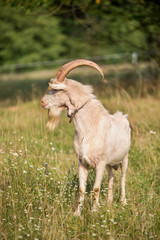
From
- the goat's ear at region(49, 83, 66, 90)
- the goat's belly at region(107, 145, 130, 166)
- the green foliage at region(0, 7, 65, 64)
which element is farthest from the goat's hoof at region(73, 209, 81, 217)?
the green foliage at region(0, 7, 65, 64)

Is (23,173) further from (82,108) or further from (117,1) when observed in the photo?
(117,1)

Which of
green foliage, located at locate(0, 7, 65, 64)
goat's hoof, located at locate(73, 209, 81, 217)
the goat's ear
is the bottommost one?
green foliage, located at locate(0, 7, 65, 64)

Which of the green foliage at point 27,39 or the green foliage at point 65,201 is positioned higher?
the green foliage at point 65,201

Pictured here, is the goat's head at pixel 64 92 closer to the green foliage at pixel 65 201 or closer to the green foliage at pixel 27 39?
the green foliage at pixel 65 201

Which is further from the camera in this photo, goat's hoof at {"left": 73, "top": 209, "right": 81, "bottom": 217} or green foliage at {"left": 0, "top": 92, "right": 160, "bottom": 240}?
goat's hoof at {"left": 73, "top": 209, "right": 81, "bottom": 217}

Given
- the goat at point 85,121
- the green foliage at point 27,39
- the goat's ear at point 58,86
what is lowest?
the green foliage at point 27,39

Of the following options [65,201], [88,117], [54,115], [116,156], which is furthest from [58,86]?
[65,201]

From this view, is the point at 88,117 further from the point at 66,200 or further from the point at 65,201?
the point at 66,200

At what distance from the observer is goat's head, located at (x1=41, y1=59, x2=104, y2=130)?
420 centimetres

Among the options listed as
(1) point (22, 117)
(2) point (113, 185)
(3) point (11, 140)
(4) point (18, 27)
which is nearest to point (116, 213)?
(2) point (113, 185)

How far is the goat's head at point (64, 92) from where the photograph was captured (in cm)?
420

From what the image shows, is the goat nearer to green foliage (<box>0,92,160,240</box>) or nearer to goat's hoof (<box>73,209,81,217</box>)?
goat's hoof (<box>73,209,81,217</box>)

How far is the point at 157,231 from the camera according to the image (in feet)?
13.0

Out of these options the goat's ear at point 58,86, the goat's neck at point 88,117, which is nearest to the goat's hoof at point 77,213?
the goat's neck at point 88,117
